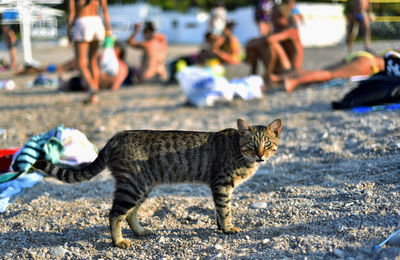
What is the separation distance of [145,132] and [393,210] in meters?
1.99

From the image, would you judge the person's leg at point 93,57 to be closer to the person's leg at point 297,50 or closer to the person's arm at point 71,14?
the person's arm at point 71,14

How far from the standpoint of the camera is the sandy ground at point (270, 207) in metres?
2.80

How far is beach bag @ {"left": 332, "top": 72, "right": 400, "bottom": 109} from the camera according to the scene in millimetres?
5508

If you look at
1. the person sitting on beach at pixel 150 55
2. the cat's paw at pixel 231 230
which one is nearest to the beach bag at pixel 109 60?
the person sitting on beach at pixel 150 55

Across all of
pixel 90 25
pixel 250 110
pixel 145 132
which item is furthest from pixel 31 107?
pixel 145 132

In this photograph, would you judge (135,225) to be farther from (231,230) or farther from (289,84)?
(289,84)

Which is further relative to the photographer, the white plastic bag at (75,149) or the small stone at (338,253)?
the white plastic bag at (75,149)

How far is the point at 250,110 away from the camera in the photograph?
705 cm

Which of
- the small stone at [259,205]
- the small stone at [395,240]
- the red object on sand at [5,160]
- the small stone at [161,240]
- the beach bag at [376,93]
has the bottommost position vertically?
the small stone at [161,240]

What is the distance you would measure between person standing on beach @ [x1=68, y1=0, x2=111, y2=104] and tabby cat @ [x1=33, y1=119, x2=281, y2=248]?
4667 mm

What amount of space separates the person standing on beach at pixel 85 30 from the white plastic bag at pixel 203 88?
172 centimetres

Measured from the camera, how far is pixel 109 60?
31.2ft

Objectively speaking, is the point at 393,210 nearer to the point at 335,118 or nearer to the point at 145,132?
the point at 145,132

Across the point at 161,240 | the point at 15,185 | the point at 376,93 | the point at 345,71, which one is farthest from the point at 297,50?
the point at 161,240
